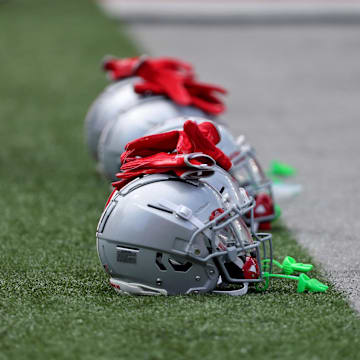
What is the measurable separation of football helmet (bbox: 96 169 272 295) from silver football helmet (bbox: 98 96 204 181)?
60.9 inches

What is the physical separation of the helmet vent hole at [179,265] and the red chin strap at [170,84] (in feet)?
6.27

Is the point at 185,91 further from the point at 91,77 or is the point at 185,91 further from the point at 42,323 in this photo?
the point at 91,77

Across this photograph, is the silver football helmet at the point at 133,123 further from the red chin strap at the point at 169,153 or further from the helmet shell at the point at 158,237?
the helmet shell at the point at 158,237

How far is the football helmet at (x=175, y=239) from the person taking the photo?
3508mm

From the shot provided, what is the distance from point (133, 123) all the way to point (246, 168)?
2.75 ft

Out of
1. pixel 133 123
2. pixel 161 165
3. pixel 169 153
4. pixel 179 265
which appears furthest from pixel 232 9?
pixel 179 265

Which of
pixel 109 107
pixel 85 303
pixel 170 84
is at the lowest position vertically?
pixel 85 303

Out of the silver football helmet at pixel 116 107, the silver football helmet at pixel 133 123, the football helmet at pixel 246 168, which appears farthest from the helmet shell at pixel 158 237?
the silver football helmet at pixel 116 107

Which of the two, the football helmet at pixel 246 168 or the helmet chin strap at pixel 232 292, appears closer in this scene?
the helmet chin strap at pixel 232 292

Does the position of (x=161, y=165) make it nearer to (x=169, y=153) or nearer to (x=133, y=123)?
(x=169, y=153)

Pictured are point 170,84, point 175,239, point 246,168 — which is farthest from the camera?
point 170,84

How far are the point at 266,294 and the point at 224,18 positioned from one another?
460 inches

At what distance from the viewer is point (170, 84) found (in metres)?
5.45

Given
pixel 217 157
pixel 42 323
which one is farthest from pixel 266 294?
pixel 42 323
